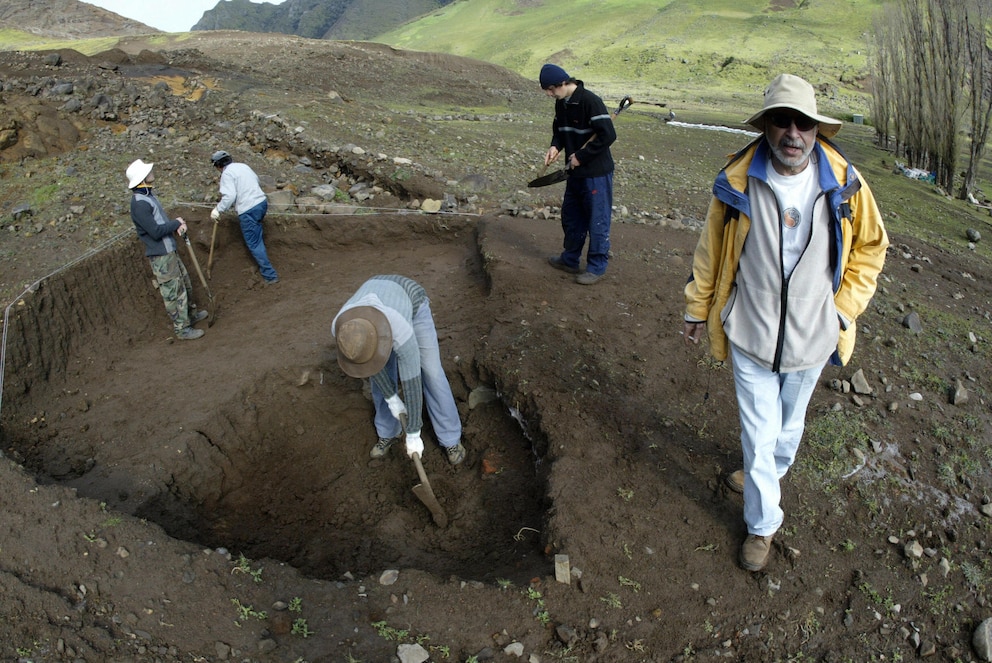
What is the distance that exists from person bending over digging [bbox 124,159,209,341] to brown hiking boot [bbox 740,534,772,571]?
565 cm

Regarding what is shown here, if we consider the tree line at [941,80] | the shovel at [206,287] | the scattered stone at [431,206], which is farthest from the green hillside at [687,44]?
the shovel at [206,287]

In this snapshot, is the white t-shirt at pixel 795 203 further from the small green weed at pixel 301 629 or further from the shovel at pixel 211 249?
the shovel at pixel 211 249

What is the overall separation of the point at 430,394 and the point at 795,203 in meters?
2.71

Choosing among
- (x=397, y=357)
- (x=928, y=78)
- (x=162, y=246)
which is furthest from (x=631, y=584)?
(x=928, y=78)

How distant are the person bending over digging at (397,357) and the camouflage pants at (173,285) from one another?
2.94 meters

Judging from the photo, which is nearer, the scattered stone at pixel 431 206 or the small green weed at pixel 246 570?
the small green weed at pixel 246 570

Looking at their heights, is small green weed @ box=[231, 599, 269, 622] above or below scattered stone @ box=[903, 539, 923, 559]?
above

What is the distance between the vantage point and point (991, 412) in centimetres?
414

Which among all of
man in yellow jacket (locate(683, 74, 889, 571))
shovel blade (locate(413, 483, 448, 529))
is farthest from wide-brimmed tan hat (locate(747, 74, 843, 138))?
shovel blade (locate(413, 483, 448, 529))

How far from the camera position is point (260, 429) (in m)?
5.10

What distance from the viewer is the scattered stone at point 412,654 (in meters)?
2.81

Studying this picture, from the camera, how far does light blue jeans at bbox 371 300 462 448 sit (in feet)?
13.4

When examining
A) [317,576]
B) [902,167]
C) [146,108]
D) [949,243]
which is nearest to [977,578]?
[317,576]

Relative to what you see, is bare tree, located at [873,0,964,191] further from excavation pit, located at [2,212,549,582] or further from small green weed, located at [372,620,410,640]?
small green weed, located at [372,620,410,640]
